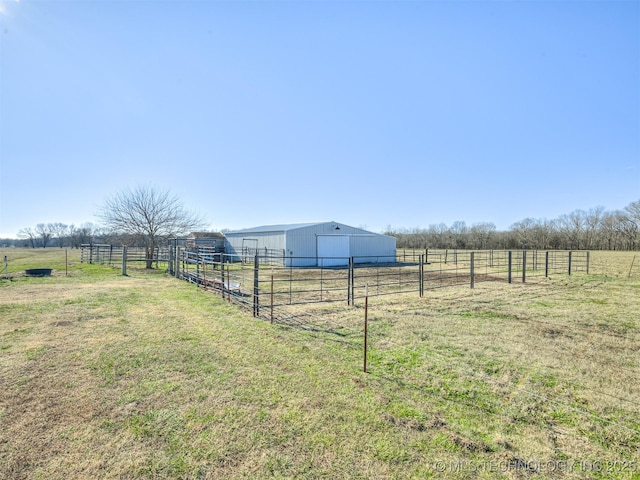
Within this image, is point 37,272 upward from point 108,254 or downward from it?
downward

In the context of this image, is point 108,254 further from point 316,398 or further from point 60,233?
point 60,233

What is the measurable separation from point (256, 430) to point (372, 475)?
1.08m

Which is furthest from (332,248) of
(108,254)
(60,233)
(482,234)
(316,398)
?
(60,233)

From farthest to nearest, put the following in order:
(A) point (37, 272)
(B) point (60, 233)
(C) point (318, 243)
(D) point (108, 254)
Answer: (B) point (60, 233) < (C) point (318, 243) < (D) point (108, 254) < (A) point (37, 272)

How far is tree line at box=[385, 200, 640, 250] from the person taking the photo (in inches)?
1804

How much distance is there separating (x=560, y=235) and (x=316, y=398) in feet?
194

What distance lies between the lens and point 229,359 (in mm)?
4504

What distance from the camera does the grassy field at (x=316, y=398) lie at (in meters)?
2.45

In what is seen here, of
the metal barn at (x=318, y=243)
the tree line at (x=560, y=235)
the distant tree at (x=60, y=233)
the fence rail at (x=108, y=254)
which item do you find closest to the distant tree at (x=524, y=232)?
the tree line at (x=560, y=235)

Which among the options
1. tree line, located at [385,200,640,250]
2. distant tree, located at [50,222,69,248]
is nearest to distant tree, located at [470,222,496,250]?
tree line, located at [385,200,640,250]

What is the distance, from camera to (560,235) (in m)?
48.9

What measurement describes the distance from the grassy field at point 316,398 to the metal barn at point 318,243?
15482 mm

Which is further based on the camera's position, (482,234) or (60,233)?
(60,233)

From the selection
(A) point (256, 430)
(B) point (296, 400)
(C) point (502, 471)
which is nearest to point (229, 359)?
(B) point (296, 400)
